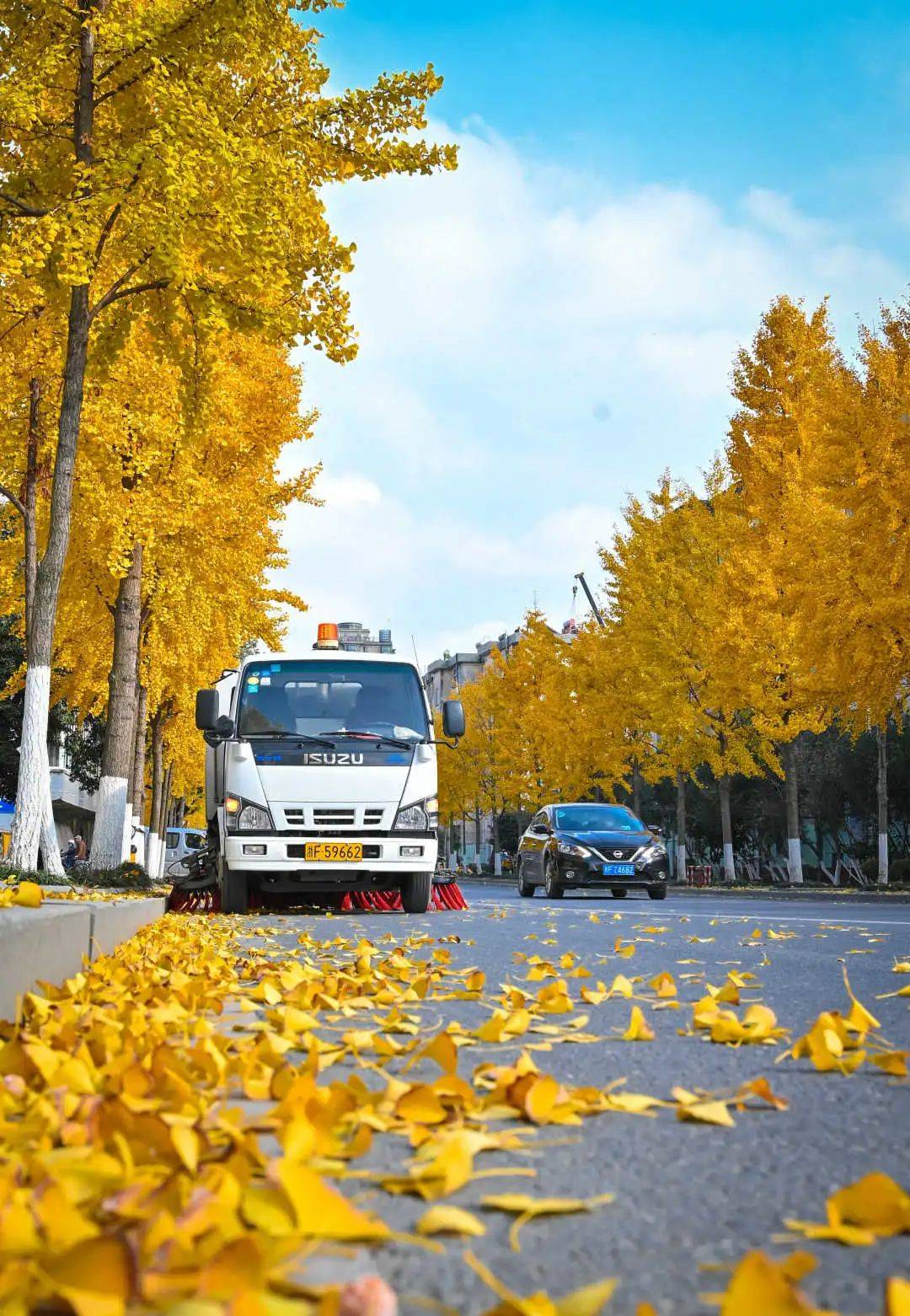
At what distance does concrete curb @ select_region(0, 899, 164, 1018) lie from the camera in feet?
13.8

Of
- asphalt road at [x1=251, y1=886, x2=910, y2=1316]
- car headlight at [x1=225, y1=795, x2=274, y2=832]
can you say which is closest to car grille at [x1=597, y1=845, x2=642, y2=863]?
car headlight at [x1=225, y1=795, x2=274, y2=832]

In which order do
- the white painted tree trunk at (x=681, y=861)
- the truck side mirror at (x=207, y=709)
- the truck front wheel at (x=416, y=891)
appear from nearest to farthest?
the truck side mirror at (x=207, y=709) < the truck front wheel at (x=416, y=891) < the white painted tree trunk at (x=681, y=861)

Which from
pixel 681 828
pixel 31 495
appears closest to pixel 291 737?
pixel 31 495

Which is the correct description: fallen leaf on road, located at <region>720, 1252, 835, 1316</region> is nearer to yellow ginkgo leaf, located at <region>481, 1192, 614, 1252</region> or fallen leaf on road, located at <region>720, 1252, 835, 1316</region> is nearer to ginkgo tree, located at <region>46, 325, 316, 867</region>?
yellow ginkgo leaf, located at <region>481, 1192, 614, 1252</region>

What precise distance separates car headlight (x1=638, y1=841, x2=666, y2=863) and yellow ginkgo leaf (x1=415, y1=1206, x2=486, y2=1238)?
66.7ft

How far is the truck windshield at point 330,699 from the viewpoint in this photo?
44.4ft

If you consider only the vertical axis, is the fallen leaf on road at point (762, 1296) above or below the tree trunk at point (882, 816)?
below

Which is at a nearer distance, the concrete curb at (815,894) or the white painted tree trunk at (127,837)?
the white painted tree trunk at (127,837)

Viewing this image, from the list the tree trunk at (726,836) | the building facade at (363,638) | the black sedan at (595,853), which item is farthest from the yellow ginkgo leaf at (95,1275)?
the building facade at (363,638)

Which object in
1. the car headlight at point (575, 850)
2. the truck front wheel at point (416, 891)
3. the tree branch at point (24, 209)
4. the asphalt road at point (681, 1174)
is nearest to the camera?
the asphalt road at point (681, 1174)

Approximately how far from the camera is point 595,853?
22.5 meters

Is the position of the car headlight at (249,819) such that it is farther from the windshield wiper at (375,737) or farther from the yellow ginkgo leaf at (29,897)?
the yellow ginkgo leaf at (29,897)

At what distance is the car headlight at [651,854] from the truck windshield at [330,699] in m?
9.24

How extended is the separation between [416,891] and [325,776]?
1576 millimetres
